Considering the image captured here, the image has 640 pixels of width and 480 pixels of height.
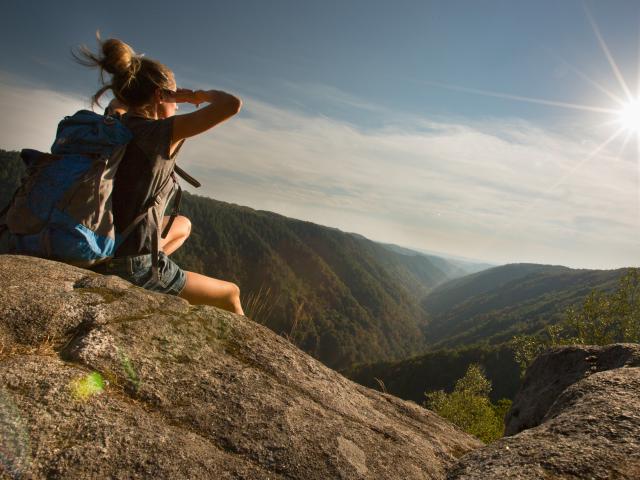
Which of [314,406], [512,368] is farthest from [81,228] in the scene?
[512,368]

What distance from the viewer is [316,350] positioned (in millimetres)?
192250

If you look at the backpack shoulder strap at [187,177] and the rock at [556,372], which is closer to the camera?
the backpack shoulder strap at [187,177]

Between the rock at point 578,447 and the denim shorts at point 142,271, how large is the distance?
11.1ft

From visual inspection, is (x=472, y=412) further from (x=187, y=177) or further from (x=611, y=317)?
(x=187, y=177)

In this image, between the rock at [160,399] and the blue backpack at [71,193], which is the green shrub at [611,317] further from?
the blue backpack at [71,193]

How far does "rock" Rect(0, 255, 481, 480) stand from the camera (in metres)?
2.26

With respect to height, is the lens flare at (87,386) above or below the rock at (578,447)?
below

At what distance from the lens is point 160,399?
285cm

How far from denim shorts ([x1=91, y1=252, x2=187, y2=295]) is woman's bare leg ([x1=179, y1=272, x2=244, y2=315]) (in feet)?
0.75

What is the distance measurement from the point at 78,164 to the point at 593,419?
4877 millimetres

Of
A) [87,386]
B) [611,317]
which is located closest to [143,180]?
[87,386]

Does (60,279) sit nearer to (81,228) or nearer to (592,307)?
(81,228)

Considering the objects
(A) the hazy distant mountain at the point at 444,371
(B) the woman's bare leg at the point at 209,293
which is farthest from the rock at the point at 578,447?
(A) the hazy distant mountain at the point at 444,371

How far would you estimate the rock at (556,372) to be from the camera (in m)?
5.55
